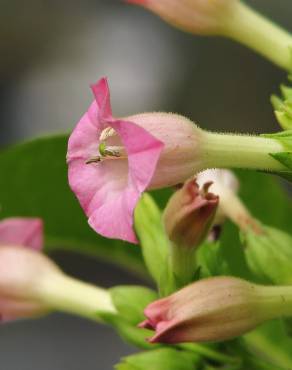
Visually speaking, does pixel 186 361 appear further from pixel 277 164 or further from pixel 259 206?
pixel 259 206

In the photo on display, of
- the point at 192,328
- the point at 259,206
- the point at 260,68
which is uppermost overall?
the point at 192,328

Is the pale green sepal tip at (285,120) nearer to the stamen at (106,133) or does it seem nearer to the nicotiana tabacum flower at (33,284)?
the stamen at (106,133)

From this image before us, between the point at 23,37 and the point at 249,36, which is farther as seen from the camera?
the point at 23,37

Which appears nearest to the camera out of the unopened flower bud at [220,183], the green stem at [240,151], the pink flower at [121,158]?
the pink flower at [121,158]

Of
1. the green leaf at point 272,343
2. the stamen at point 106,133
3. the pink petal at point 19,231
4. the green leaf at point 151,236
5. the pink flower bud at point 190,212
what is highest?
the stamen at point 106,133

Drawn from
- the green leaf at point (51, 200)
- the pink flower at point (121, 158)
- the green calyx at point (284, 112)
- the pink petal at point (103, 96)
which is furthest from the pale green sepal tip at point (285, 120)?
the green leaf at point (51, 200)

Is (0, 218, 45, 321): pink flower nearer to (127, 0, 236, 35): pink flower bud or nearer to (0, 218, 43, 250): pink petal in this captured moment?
(0, 218, 43, 250): pink petal

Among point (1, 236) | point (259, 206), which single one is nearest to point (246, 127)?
point (259, 206)
